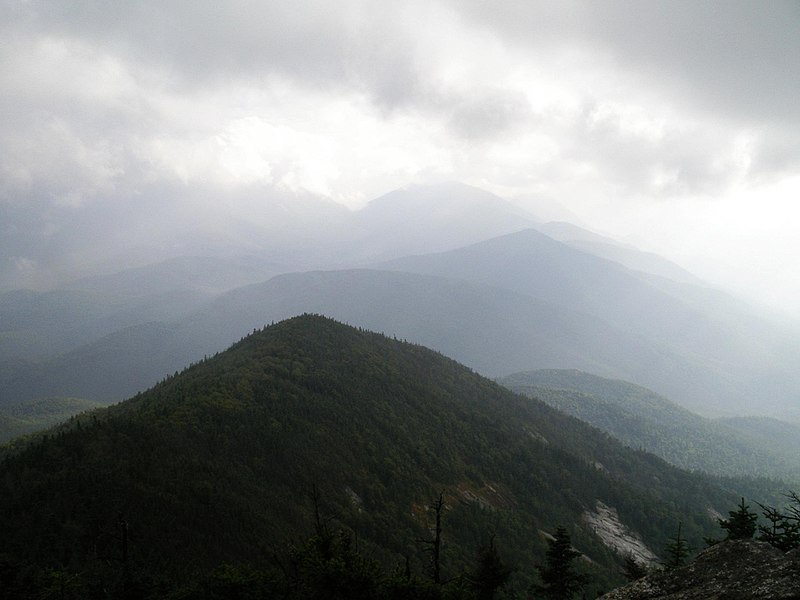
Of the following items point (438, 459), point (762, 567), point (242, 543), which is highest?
point (762, 567)

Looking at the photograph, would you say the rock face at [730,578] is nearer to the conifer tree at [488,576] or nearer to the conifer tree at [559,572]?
the conifer tree at [488,576]

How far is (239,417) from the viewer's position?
11688 centimetres

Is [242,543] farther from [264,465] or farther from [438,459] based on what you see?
[438,459]

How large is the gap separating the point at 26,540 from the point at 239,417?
59.9m

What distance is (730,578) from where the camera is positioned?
2025 cm

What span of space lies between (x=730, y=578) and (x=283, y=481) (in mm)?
95532

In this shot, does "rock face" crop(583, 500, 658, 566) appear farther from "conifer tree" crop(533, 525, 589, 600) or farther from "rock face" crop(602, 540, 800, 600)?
"rock face" crop(602, 540, 800, 600)

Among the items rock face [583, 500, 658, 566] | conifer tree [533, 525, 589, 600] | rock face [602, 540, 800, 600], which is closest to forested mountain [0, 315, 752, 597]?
rock face [583, 500, 658, 566]

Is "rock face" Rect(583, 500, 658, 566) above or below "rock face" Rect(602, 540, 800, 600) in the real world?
below

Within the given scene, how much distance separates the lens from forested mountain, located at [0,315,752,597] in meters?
62.1

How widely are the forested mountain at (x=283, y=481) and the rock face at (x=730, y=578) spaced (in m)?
19.1

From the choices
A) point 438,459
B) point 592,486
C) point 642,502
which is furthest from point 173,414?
point 642,502

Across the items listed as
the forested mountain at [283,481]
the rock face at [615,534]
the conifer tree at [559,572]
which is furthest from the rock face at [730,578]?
the rock face at [615,534]

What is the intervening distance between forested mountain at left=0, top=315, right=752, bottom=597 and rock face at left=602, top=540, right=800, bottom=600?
62.6 ft
